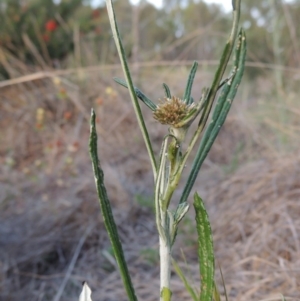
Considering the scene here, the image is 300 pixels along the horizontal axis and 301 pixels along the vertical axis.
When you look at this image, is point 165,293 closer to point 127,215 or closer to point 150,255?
point 150,255

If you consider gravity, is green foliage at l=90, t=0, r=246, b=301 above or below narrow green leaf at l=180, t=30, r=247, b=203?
below

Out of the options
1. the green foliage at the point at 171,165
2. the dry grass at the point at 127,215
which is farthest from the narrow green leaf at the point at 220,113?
the dry grass at the point at 127,215

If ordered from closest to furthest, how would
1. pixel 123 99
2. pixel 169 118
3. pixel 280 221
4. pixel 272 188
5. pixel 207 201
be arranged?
pixel 169 118 → pixel 280 221 → pixel 272 188 → pixel 207 201 → pixel 123 99

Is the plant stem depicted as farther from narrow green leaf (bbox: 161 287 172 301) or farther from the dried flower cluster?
the dried flower cluster

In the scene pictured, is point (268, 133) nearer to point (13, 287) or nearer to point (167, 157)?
point (13, 287)

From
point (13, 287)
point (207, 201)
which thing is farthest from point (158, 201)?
point (207, 201)

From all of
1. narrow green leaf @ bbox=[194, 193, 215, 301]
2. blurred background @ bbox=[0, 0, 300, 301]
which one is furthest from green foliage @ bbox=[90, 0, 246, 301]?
blurred background @ bbox=[0, 0, 300, 301]

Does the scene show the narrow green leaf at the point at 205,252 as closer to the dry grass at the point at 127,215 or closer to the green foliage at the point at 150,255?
the dry grass at the point at 127,215
